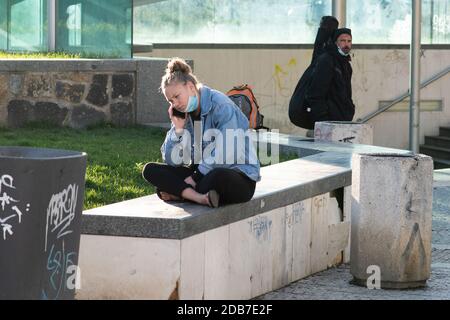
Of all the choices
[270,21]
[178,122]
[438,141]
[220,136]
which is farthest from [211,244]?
[438,141]

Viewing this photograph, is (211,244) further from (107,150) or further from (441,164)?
(441,164)

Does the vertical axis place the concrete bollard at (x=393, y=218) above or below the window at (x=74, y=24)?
below

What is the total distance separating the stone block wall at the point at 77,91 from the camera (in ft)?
38.9

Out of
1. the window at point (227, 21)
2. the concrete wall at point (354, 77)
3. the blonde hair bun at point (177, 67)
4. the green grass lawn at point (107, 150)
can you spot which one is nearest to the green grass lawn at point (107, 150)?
the green grass lawn at point (107, 150)

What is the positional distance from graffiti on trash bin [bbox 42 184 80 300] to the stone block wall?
7.18m

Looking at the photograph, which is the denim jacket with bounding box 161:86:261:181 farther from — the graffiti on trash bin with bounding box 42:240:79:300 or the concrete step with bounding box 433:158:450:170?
the concrete step with bounding box 433:158:450:170

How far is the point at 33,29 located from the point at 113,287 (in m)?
8.76

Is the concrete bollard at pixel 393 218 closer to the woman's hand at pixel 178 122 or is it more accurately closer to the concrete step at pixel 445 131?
the woman's hand at pixel 178 122

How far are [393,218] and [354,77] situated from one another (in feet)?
44.4

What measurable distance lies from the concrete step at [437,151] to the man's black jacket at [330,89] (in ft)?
29.0

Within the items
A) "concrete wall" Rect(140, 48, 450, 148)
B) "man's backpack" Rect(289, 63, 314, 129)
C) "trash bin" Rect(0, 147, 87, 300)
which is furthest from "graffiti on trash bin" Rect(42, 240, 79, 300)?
"concrete wall" Rect(140, 48, 450, 148)

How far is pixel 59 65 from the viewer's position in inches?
475

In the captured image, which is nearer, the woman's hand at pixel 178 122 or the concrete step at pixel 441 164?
the woman's hand at pixel 178 122

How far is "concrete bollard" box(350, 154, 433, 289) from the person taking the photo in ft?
23.2
